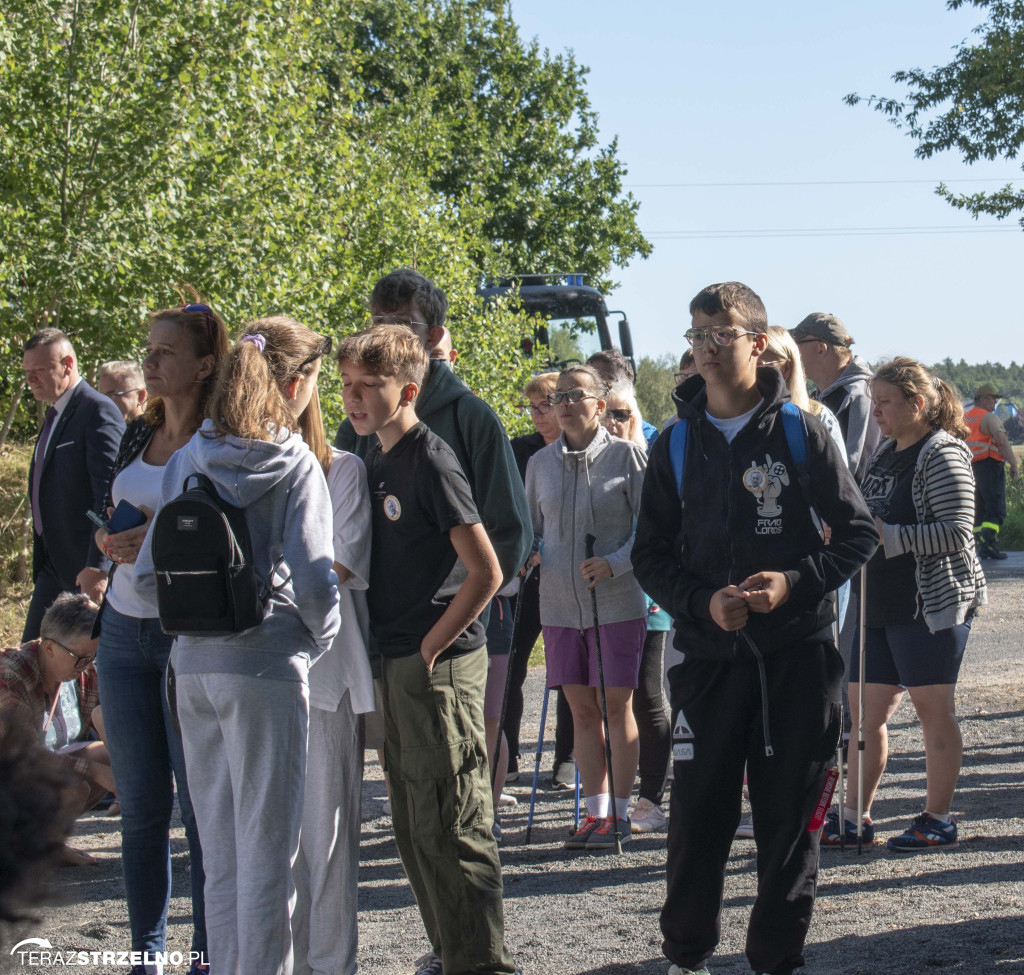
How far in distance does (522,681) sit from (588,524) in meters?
1.39

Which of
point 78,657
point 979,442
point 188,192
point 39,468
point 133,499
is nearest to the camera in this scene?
point 133,499

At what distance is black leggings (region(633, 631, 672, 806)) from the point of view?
5.96 meters

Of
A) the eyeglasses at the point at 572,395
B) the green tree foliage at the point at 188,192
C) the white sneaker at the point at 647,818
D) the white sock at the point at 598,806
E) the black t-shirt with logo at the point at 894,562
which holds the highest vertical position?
the green tree foliage at the point at 188,192

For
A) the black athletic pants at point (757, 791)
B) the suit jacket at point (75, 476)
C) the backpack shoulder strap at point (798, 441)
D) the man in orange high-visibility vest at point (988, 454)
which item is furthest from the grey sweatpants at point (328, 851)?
the man in orange high-visibility vest at point (988, 454)

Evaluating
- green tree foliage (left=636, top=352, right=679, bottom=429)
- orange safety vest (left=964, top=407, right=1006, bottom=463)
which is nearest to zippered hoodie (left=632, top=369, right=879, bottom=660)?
orange safety vest (left=964, top=407, right=1006, bottom=463)

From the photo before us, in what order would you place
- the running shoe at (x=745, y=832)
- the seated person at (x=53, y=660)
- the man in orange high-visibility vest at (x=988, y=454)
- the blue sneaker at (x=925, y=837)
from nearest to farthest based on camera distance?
the seated person at (x=53, y=660), the blue sneaker at (x=925, y=837), the running shoe at (x=745, y=832), the man in orange high-visibility vest at (x=988, y=454)

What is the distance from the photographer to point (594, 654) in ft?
18.5

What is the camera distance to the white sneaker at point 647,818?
5.74m

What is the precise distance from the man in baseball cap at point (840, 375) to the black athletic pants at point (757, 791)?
2355 mm

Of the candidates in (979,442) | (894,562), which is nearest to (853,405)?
(894,562)

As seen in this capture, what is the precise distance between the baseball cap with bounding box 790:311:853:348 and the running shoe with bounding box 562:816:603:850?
8.25ft

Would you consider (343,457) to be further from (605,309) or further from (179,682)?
(605,309)

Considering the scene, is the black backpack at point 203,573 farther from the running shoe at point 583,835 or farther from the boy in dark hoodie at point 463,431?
the running shoe at point 583,835

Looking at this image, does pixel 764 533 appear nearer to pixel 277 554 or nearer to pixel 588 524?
pixel 277 554
